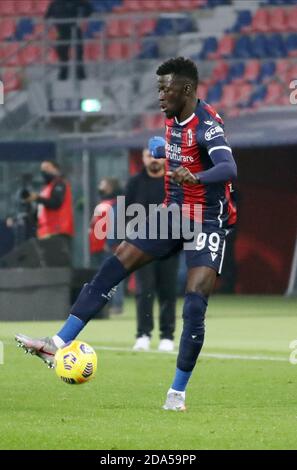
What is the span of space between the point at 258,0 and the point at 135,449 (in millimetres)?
20381

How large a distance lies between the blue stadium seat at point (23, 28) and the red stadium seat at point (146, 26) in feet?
8.25

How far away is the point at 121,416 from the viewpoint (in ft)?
28.0

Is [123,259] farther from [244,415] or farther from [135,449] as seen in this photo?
[135,449]

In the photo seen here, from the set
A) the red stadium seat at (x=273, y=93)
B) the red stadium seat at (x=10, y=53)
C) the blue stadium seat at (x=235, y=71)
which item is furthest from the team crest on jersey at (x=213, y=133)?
the red stadium seat at (x=10, y=53)

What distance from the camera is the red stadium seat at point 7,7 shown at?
28969mm

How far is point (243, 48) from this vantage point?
25.9 metres

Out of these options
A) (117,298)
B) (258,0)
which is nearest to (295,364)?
(117,298)

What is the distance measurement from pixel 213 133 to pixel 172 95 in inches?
15.9

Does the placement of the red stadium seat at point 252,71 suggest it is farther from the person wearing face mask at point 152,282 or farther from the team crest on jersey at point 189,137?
the team crest on jersey at point 189,137

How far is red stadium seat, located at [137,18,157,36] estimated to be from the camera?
2708 centimetres

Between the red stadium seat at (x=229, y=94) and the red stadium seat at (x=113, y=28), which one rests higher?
the red stadium seat at (x=113, y=28)

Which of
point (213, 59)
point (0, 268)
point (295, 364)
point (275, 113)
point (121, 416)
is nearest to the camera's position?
point (121, 416)

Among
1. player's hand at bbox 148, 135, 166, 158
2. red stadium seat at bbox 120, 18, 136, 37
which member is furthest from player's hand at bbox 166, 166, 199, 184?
red stadium seat at bbox 120, 18, 136, 37

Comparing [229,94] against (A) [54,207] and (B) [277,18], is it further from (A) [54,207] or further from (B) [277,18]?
(A) [54,207]
